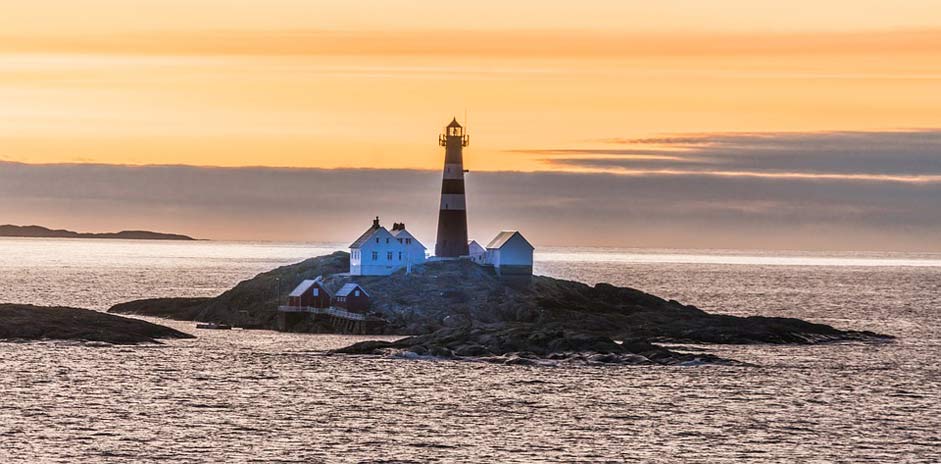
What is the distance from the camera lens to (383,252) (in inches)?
4131

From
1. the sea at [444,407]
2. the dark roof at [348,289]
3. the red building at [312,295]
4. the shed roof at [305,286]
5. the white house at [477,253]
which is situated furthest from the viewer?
the white house at [477,253]

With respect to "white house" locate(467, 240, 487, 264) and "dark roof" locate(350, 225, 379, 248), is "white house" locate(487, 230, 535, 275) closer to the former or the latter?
"white house" locate(467, 240, 487, 264)

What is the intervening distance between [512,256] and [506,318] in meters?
10.9

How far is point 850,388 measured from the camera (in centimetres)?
7050

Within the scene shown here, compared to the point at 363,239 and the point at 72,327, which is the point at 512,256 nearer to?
the point at 363,239

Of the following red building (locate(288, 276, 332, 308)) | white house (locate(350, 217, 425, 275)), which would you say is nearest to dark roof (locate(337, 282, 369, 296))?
red building (locate(288, 276, 332, 308))

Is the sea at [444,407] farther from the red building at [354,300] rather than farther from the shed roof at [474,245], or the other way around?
the shed roof at [474,245]

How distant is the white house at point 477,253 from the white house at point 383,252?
5074 mm

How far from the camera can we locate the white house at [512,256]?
350ft

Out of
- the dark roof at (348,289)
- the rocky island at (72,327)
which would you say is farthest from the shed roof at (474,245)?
the rocky island at (72,327)

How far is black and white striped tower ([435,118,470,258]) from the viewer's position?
4112 inches

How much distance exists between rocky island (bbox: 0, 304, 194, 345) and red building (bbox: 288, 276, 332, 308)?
31.7ft

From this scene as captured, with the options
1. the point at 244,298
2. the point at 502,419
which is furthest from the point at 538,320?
the point at 502,419

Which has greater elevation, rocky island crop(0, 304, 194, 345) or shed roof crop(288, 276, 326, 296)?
shed roof crop(288, 276, 326, 296)
